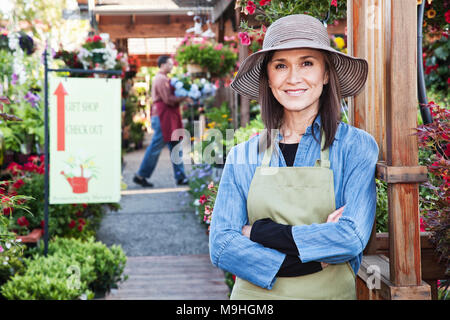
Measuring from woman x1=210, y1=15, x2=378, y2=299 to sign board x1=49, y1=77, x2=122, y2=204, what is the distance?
1875 millimetres

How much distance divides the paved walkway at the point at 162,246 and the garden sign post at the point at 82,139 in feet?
2.55

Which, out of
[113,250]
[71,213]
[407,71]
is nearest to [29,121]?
[71,213]

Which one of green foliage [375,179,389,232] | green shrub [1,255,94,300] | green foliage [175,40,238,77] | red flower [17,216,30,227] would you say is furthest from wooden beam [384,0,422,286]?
green foliage [175,40,238,77]

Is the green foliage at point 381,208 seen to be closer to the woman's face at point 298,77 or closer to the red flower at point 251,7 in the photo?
the woman's face at point 298,77

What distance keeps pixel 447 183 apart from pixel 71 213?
322 centimetres

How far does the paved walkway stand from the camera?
3.79 meters

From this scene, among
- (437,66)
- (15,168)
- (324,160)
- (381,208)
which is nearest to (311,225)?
(324,160)

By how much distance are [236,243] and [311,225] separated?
0.22m

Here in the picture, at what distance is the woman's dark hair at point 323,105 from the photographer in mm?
1585

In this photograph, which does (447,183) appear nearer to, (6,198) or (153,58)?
(6,198)

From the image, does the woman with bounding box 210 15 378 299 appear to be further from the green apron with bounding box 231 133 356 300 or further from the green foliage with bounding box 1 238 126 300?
the green foliage with bounding box 1 238 126 300

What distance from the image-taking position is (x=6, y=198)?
1572 millimetres

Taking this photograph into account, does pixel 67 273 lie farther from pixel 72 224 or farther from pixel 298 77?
pixel 298 77

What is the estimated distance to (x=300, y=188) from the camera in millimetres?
1522
